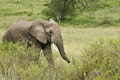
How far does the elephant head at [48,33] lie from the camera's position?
306 inches

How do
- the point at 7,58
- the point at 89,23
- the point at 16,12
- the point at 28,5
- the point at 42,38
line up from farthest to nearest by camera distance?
the point at 28,5
the point at 16,12
the point at 89,23
the point at 42,38
the point at 7,58

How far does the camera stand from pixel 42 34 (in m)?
8.36

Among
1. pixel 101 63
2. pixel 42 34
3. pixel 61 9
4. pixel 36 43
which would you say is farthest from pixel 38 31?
pixel 61 9

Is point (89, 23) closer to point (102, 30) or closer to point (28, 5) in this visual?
point (102, 30)

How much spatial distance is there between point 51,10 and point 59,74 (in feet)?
54.1

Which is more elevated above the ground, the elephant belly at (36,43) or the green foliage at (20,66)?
the green foliage at (20,66)

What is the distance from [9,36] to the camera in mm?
9516

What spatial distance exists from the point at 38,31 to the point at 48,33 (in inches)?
15.0

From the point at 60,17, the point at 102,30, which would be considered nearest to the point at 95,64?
the point at 102,30

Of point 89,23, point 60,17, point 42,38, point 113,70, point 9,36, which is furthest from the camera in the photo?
point 60,17

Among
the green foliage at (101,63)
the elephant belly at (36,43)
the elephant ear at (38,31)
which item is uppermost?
the green foliage at (101,63)

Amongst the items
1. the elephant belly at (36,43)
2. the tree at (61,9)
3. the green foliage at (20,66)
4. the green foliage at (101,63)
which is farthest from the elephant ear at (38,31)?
the tree at (61,9)

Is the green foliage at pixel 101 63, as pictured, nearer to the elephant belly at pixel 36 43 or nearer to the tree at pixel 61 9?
the elephant belly at pixel 36 43

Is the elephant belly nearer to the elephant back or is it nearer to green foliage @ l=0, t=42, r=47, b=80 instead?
the elephant back
